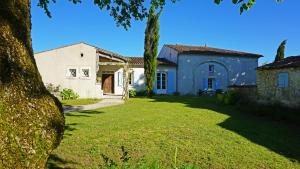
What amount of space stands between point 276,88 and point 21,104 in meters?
19.5

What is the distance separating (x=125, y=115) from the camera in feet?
51.1

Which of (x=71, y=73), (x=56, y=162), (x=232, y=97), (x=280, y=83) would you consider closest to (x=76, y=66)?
(x=71, y=73)

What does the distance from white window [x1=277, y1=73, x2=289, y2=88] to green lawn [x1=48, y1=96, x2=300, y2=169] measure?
486 cm

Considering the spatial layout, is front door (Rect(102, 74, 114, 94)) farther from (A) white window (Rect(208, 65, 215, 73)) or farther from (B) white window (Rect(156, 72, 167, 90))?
(A) white window (Rect(208, 65, 215, 73))

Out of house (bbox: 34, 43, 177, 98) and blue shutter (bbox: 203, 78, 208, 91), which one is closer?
house (bbox: 34, 43, 177, 98)

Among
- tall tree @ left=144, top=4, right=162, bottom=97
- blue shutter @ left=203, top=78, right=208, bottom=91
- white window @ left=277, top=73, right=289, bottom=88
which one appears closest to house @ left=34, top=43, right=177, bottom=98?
tall tree @ left=144, top=4, right=162, bottom=97

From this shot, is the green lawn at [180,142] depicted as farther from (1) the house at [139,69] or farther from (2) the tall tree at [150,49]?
(2) the tall tree at [150,49]

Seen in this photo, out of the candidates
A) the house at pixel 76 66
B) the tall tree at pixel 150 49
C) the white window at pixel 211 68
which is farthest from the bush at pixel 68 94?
the white window at pixel 211 68

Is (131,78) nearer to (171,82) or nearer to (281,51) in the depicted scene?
(171,82)

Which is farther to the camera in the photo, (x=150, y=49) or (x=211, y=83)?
(x=211, y=83)

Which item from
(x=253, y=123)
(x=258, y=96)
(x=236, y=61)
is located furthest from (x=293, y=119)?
(x=236, y=61)

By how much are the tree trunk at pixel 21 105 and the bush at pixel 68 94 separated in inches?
938

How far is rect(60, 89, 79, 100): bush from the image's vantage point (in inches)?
1020

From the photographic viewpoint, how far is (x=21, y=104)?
248cm
